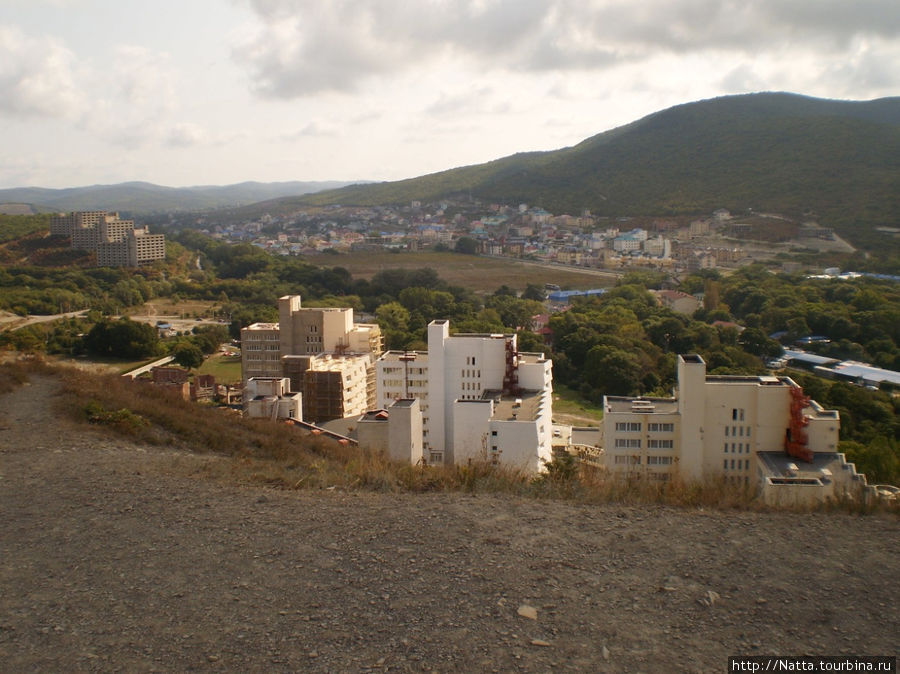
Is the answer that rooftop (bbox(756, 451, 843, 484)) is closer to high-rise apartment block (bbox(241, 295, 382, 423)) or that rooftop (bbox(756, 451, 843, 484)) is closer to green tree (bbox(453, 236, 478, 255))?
high-rise apartment block (bbox(241, 295, 382, 423))

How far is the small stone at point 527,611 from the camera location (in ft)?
7.24

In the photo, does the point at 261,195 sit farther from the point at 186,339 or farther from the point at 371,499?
the point at 371,499

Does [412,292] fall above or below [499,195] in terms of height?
below

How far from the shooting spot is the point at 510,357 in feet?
31.0

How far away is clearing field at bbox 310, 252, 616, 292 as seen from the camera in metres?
29.8

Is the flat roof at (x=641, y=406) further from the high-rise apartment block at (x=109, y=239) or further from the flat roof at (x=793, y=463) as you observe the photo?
the high-rise apartment block at (x=109, y=239)

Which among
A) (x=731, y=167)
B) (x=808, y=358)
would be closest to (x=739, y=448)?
(x=808, y=358)

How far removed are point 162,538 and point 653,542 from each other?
1787 mm

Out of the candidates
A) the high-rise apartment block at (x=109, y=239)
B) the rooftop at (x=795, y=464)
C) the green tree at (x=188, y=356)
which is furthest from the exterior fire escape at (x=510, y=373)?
the high-rise apartment block at (x=109, y=239)

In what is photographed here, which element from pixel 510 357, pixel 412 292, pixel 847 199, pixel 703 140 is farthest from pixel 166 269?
pixel 703 140

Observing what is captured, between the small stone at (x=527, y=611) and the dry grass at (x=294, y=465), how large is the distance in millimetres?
1047

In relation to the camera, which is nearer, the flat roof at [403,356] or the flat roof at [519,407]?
the flat roof at [519,407]

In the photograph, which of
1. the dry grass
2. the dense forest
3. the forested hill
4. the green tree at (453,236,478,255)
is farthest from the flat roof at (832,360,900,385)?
the green tree at (453,236,478,255)

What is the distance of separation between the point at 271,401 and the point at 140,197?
4833 inches
